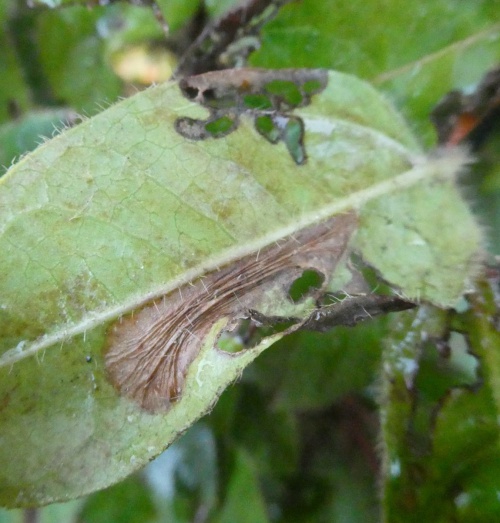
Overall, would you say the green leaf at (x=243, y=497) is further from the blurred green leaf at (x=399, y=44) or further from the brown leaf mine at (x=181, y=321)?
the blurred green leaf at (x=399, y=44)

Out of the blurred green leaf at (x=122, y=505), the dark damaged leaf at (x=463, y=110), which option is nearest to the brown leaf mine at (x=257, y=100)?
the dark damaged leaf at (x=463, y=110)

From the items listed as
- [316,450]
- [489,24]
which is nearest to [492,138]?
[489,24]

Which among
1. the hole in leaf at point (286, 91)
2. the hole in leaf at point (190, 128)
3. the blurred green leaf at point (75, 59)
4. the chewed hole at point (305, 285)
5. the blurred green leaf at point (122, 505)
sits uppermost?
the blurred green leaf at point (75, 59)

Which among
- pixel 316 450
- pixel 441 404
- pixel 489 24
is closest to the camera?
pixel 441 404

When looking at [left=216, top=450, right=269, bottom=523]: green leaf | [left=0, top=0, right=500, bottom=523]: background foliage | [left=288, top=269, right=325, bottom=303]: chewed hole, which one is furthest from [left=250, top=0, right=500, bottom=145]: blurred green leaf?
[left=216, top=450, right=269, bottom=523]: green leaf

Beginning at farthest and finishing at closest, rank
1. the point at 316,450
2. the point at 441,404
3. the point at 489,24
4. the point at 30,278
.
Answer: the point at 316,450 → the point at 489,24 → the point at 441,404 → the point at 30,278

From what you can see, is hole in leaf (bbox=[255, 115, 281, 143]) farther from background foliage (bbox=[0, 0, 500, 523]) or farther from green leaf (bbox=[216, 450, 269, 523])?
green leaf (bbox=[216, 450, 269, 523])

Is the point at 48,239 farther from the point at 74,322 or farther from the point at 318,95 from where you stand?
the point at 318,95
